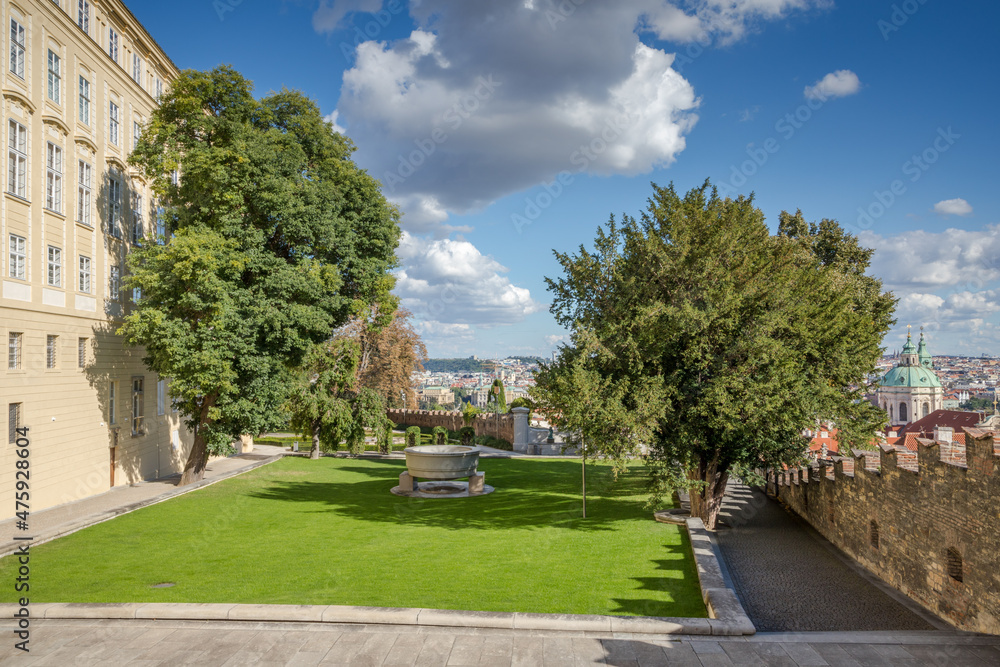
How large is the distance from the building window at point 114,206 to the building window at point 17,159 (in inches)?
186

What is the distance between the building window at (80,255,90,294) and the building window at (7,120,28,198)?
3.38m

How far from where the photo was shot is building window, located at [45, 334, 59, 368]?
1914cm

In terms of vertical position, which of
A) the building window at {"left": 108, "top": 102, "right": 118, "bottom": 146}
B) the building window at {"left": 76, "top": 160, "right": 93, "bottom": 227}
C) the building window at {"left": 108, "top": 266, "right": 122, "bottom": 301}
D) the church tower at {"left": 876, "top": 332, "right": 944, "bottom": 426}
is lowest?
the church tower at {"left": 876, "top": 332, "right": 944, "bottom": 426}

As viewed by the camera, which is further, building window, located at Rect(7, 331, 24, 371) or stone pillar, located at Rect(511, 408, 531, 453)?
stone pillar, located at Rect(511, 408, 531, 453)

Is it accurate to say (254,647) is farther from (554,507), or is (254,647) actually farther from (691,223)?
(691,223)

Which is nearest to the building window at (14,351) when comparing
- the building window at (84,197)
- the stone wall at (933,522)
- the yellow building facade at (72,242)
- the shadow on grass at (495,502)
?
the yellow building facade at (72,242)

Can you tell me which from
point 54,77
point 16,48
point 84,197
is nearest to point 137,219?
point 84,197

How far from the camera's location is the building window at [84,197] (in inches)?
819

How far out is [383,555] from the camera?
1260 cm

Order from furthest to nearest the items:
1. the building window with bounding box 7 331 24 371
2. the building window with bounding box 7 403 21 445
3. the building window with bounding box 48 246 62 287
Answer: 1. the building window with bounding box 48 246 62 287
2. the building window with bounding box 7 331 24 371
3. the building window with bounding box 7 403 21 445

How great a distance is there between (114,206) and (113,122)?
3055mm

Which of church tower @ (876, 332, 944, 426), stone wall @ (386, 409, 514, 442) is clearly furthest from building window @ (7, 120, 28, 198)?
church tower @ (876, 332, 944, 426)

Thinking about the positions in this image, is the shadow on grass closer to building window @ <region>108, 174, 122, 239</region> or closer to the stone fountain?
the stone fountain

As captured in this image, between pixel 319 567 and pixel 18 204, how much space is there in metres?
14.2
